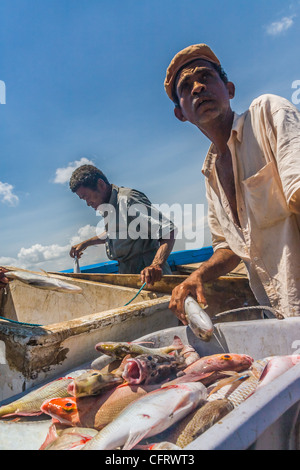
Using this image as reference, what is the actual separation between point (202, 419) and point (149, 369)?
44 centimetres

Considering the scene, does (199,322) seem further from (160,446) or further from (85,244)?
(85,244)

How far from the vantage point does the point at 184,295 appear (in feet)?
6.79

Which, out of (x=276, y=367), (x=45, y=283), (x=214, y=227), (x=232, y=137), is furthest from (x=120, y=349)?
(x=232, y=137)

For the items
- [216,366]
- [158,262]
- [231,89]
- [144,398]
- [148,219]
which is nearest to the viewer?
[144,398]

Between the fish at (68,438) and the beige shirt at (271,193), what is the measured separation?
4.86 ft

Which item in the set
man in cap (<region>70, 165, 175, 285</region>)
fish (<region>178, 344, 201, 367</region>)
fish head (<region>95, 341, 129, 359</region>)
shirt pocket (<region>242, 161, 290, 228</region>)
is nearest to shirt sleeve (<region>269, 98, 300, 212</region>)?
shirt pocket (<region>242, 161, 290, 228</region>)

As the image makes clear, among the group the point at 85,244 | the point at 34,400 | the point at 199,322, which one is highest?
the point at 85,244

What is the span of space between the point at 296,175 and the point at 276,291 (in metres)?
0.85

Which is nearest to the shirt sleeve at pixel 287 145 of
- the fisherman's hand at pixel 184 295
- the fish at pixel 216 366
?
the fisherman's hand at pixel 184 295

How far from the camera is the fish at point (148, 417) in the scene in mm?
1021

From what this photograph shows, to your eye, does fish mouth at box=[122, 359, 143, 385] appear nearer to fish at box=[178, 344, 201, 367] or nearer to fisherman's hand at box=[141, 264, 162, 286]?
fish at box=[178, 344, 201, 367]

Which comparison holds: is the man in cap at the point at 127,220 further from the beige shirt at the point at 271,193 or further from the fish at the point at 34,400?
the fish at the point at 34,400

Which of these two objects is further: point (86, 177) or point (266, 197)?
point (86, 177)
